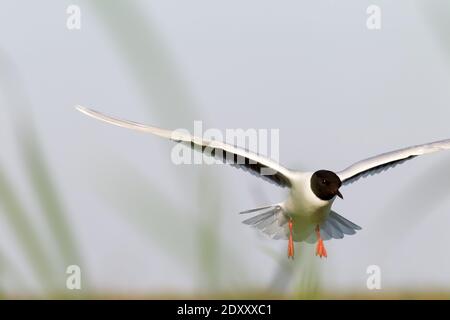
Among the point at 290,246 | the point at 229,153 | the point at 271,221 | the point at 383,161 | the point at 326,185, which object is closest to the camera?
the point at 290,246

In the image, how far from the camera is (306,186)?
4070 millimetres

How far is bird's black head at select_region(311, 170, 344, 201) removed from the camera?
397cm

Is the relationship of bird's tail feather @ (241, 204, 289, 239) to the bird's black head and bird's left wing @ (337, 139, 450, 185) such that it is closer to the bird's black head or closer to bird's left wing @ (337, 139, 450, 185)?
the bird's black head

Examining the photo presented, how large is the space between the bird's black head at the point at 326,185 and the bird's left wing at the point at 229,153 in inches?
6.7

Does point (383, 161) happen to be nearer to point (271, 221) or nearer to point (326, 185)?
point (326, 185)

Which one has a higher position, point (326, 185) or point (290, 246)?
point (326, 185)

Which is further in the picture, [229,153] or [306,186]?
[306,186]

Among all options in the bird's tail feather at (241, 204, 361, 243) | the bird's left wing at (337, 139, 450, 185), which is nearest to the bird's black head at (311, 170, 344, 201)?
the bird's left wing at (337, 139, 450, 185)

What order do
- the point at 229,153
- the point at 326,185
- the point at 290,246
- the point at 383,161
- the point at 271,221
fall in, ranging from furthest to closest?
the point at 271,221
the point at 383,161
the point at 326,185
the point at 229,153
the point at 290,246

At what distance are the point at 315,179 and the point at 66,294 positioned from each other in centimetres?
234

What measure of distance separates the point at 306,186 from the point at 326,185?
0.13m

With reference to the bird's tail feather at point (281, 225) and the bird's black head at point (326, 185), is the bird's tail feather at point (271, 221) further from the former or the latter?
the bird's black head at point (326, 185)

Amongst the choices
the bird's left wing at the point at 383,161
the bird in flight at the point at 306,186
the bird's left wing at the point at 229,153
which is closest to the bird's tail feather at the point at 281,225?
the bird in flight at the point at 306,186

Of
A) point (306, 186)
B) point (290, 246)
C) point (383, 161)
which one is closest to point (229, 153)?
point (306, 186)
